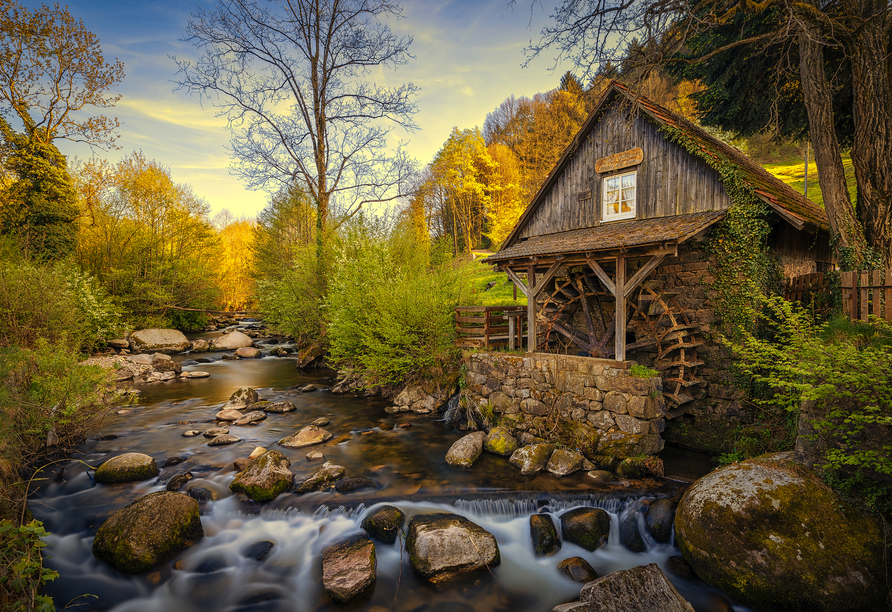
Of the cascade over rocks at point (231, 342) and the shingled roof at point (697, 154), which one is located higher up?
the shingled roof at point (697, 154)

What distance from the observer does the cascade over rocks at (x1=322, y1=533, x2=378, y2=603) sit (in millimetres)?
4066

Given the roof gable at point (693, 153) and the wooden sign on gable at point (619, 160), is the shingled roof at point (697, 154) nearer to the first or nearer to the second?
the roof gable at point (693, 153)

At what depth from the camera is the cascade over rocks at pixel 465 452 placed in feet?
22.5

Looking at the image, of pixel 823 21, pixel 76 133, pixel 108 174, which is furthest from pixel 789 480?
pixel 108 174

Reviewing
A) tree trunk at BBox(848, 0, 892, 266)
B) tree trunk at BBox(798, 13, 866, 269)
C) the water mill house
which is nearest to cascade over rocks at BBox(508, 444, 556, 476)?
the water mill house

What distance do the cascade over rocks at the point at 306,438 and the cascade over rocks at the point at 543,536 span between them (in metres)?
4.58

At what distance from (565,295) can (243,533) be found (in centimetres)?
851

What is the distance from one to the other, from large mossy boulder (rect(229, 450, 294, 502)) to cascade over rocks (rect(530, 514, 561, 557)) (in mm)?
3661

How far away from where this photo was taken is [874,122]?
19.1 feet

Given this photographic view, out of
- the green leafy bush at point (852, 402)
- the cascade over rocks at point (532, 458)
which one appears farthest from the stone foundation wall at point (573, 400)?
the green leafy bush at point (852, 402)

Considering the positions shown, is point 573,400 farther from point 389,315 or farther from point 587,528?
point 389,315

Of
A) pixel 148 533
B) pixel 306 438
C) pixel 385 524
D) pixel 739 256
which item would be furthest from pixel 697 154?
pixel 148 533

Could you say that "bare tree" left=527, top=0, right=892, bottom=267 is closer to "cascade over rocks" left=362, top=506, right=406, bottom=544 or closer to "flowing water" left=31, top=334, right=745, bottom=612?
"flowing water" left=31, top=334, right=745, bottom=612

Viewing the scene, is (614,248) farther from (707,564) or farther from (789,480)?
(707,564)
